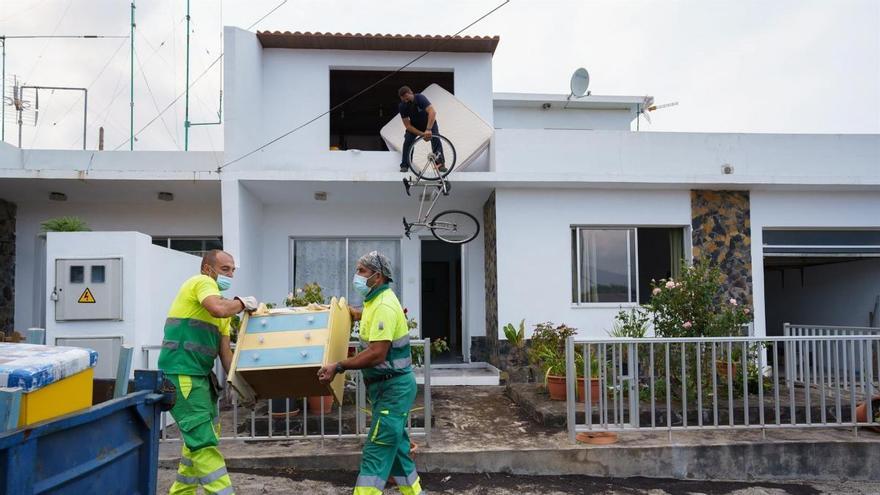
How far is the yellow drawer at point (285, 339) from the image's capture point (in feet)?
12.9

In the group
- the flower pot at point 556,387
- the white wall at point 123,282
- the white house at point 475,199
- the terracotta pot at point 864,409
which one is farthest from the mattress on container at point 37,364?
the terracotta pot at point 864,409

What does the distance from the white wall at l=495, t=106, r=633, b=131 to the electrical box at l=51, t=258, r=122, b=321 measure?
39.0ft

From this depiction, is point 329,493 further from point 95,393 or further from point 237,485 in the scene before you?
point 95,393

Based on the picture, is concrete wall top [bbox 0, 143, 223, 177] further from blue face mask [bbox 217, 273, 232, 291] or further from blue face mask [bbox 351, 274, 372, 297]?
blue face mask [bbox 351, 274, 372, 297]

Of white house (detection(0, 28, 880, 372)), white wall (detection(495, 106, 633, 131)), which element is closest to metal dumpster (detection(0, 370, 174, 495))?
white house (detection(0, 28, 880, 372))

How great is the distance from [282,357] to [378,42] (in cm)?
734

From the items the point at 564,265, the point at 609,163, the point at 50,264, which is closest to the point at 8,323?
the point at 50,264

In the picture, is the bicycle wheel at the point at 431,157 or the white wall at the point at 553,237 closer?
the bicycle wheel at the point at 431,157

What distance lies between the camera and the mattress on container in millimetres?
2355

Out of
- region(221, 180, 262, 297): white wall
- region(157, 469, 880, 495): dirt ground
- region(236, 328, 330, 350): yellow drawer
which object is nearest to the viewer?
region(236, 328, 330, 350): yellow drawer

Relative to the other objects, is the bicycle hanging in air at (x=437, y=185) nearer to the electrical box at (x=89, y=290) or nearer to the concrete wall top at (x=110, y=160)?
the concrete wall top at (x=110, y=160)

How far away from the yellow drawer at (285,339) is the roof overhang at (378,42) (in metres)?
6.97

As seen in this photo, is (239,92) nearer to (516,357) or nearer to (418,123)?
(418,123)

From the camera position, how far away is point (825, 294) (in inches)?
494
